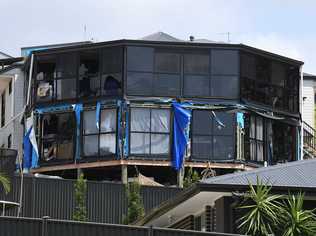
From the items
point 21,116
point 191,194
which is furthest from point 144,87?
point 191,194

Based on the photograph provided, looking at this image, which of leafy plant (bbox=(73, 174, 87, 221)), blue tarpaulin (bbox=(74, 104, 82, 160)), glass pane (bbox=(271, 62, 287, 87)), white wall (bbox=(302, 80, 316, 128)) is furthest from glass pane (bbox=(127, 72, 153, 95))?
white wall (bbox=(302, 80, 316, 128))

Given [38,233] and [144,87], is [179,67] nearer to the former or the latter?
[144,87]

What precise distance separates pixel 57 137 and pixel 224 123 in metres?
7.95

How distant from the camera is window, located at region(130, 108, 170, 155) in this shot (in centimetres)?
4456

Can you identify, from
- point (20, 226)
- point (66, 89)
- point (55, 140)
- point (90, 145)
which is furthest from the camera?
point (66, 89)

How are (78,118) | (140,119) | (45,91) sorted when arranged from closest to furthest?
(140,119), (78,118), (45,91)

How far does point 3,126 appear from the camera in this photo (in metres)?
55.9

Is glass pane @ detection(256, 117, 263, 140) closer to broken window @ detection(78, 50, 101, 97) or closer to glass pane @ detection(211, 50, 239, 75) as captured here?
glass pane @ detection(211, 50, 239, 75)

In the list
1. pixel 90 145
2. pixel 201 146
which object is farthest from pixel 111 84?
pixel 201 146

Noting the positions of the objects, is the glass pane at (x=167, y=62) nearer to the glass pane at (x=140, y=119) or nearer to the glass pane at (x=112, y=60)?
the glass pane at (x=112, y=60)

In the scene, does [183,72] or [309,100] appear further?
[309,100]

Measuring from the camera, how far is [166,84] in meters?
45.4

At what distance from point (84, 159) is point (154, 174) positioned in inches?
137

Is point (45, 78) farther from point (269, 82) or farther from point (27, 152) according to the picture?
point (269, 82)
